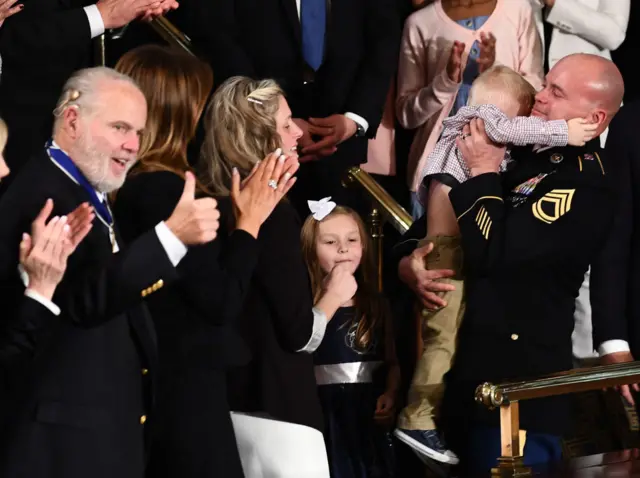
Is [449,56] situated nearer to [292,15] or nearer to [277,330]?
[292,15]

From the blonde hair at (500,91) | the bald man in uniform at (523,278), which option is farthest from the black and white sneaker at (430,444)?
the blonde hair at (500,91)

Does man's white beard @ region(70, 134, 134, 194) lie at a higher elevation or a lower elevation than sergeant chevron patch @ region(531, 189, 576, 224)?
higher

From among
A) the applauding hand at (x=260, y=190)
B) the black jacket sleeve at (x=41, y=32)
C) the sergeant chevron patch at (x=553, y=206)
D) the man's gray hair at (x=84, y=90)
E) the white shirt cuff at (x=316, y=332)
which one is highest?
the black jacket sleeve at (x=41, y=32)

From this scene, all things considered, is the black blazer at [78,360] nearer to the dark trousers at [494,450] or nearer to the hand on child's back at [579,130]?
the dark trousers at [494,450]

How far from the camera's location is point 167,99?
362 centimetres

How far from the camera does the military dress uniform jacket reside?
389 centimetres

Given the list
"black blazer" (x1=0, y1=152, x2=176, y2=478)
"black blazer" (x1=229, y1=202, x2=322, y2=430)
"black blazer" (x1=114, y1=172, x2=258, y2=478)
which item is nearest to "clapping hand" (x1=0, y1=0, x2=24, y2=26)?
"black blazer" (x1=114, y1=172, x2=258, y2=478)

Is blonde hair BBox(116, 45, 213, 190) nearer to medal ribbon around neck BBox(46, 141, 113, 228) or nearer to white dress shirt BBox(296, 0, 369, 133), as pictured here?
medal ribbon around neck BBox(46, 141, 113, 228)

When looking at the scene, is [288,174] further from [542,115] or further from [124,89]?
[542,115]

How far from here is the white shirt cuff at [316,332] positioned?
3.68 m

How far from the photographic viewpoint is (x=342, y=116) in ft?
15.8

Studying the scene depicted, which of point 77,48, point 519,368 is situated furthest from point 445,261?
point 77,48

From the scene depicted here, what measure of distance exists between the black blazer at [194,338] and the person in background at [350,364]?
2.75 ft

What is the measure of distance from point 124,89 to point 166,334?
0.63 metres
